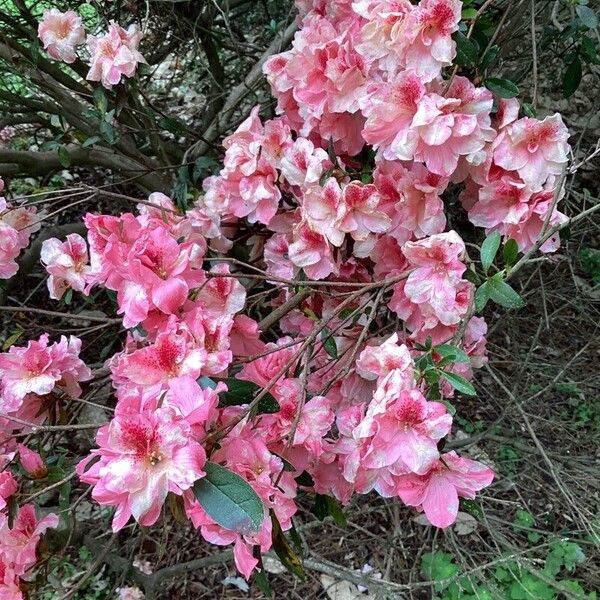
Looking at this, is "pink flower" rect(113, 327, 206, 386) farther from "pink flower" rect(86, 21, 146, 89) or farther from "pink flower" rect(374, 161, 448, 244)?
"pink flower" rect(86, 21, 146, 89)

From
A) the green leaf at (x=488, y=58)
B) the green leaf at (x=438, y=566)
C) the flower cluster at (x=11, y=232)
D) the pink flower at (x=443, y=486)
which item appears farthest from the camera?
the green leaf at (x=438, y=566)

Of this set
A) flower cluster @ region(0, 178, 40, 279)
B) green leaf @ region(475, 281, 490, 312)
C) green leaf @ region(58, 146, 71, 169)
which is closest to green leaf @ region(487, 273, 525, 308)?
green leaf @ region(475, 281, 490, 312)

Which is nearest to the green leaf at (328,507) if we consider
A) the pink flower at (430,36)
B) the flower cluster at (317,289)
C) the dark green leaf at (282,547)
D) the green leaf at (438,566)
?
the flower cluster at (317,289)

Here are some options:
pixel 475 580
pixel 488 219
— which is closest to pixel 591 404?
pixel 475 580

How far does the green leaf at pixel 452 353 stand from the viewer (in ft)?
2.86

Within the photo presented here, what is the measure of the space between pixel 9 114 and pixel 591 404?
2077 mm

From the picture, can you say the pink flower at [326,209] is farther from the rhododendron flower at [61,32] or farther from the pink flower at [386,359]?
the rhododendron flower at [61,32]

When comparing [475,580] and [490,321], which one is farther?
[490,321]

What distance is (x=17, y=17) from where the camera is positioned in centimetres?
190

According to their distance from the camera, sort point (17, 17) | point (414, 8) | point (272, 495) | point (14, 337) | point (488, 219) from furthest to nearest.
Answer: point (17, 17)
point (14, 337)
point (488, 219)
point (414, 8)
point (272, 495)

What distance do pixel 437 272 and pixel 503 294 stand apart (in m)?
0.11

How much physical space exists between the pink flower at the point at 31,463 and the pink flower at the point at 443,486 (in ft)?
1.94

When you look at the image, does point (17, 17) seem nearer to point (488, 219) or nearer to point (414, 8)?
point (414, 8)

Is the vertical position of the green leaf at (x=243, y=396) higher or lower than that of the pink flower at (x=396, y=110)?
lower
